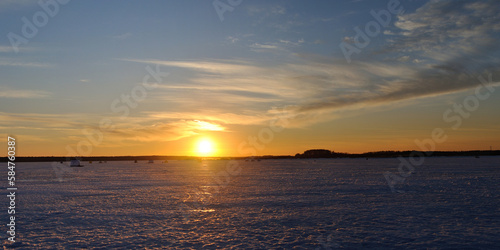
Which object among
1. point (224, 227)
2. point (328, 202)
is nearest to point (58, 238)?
point (224, 227)

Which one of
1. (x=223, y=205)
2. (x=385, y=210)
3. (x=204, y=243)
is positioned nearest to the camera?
(x=204, y=243)

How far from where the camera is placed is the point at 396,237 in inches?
938

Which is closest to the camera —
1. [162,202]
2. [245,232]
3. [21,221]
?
[245,232]

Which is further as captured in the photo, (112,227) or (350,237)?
(112,227)

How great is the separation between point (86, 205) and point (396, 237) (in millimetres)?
30402

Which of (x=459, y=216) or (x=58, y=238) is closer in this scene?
(x=58, y=238)

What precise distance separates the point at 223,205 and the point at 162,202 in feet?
24.4

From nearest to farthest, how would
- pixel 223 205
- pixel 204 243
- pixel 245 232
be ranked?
pixel 204 243, pixel 245 232, pixel 223 205

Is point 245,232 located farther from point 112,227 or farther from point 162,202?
point 162,202

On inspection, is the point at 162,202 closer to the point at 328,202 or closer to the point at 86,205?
the point at 86,205

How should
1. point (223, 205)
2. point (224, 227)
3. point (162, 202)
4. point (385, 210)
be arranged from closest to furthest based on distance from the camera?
point (224, 227) → point (385, 210) → point (223, 205) → point (162, 202)

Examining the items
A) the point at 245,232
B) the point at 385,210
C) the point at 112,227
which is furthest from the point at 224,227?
the point at 385,210

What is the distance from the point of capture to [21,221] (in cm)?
3009

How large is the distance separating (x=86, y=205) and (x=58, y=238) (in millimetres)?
16368
